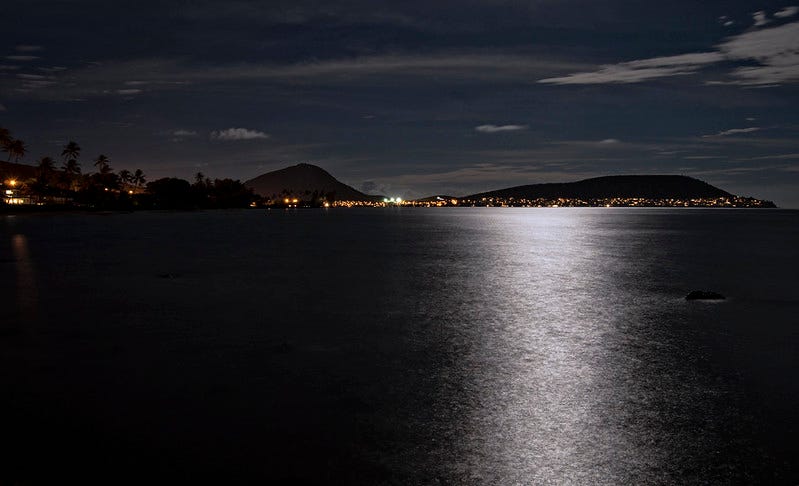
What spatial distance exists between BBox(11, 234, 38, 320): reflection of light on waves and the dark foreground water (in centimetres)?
30

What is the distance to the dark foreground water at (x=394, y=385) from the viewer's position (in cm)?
953

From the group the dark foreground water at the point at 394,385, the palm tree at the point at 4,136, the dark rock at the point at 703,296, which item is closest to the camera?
the dark foreground water at the point at 394,385

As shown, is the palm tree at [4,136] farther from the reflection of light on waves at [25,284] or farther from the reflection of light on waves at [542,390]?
the reflection of light on waves at [542,390]

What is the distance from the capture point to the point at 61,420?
1137 centimetres

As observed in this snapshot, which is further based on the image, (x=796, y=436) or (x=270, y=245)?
(x=270, y=245)

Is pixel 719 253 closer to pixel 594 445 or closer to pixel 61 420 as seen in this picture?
pixel 594 445

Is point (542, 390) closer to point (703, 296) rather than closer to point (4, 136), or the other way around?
point (703, 296)

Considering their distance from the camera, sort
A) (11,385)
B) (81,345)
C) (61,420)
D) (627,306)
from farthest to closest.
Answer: (627,306), (81,345), (11,385), (61,420)

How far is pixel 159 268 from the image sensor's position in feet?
134

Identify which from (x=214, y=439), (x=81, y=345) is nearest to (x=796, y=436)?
(x=214, y=439)

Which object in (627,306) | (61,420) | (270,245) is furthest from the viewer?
(270,245)

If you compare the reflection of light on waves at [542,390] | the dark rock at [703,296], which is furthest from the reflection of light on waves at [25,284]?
the dark rock at [703,296]

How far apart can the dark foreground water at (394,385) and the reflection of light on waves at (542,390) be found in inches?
2.4

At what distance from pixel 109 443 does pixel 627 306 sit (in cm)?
2249
